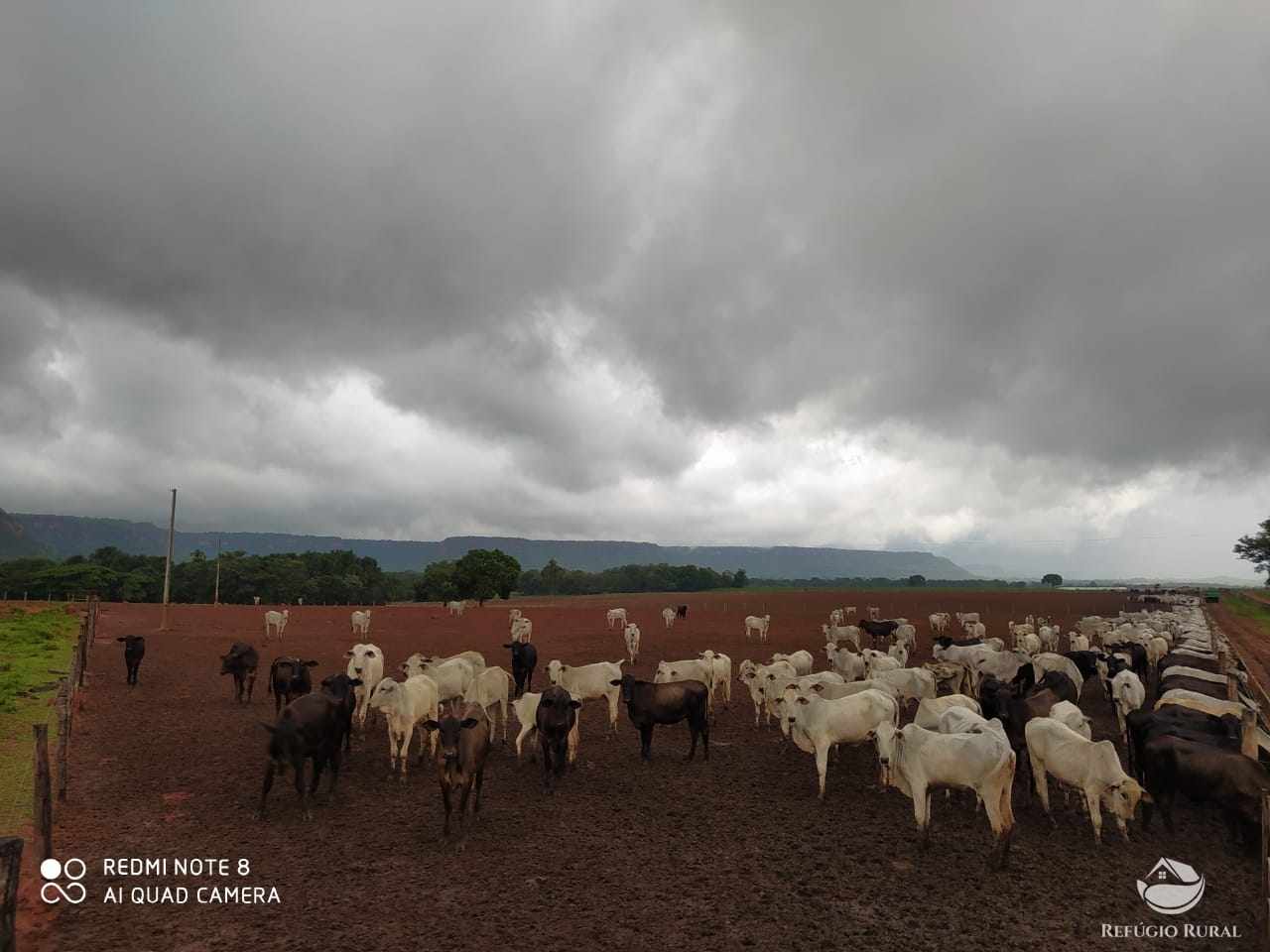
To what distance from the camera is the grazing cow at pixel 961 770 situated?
875 centimetres

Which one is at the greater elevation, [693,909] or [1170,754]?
[1170,754]

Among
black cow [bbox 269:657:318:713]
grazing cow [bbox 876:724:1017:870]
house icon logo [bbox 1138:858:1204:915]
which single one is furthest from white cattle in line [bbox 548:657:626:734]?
house icon logo [bbox 1138:858:1204:915]

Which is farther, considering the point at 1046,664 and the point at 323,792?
the point at 1046,664

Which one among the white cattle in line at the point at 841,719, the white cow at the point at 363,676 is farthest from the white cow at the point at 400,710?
the white cattle in line at the point at 841,719

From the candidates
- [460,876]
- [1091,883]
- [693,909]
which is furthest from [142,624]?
[1091,883]

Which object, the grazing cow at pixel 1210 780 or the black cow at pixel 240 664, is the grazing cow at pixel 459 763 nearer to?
the grazing cow at pixel 1210 780

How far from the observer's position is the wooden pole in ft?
26.6

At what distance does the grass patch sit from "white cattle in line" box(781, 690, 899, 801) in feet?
41.2

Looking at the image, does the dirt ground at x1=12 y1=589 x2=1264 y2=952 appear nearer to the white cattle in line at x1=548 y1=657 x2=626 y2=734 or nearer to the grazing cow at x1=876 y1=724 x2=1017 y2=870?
the grazing cow at x1=876 y1=724 x2=1017 y2=870

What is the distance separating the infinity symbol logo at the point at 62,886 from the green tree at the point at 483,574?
62921 millimetres

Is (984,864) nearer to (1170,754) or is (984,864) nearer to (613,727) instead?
(1170,754)

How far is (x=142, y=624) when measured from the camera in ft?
133

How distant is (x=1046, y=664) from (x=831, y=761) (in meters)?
10.0

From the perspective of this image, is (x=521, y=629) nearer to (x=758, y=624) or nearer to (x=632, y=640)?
(x=632, y=640)
